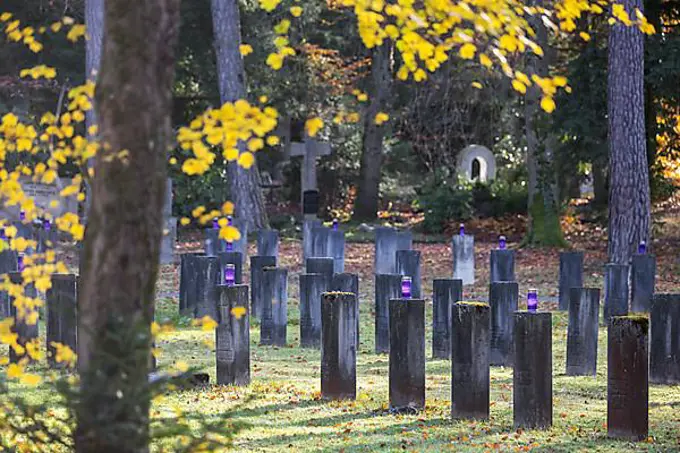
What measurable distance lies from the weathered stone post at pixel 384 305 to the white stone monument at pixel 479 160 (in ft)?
88.3

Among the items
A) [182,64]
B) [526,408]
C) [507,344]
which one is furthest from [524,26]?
[182,64]

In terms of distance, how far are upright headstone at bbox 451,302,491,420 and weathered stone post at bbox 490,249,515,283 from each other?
804 cm

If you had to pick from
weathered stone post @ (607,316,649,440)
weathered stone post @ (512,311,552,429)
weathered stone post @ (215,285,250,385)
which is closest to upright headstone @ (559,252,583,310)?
weathered stone post @ (215,285,250,385)

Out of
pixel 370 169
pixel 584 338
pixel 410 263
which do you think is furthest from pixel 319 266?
pixel 370 169

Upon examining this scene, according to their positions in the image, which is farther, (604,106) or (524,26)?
(604,106)

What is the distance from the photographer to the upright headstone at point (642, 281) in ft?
55.3

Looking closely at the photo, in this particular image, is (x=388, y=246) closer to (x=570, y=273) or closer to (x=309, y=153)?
(x=570, y=273)

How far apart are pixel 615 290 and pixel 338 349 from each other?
6445 mm

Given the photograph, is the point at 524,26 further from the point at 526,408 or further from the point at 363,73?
the point at 363,73

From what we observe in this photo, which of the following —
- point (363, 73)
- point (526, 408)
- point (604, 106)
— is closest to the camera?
point (526, 408)

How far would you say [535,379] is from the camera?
31.0 feet

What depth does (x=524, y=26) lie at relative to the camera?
6.04m

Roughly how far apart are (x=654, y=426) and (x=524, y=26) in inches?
184

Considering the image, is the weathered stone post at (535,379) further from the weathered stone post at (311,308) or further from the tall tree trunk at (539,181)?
the tall tree trunk at (539,181)
